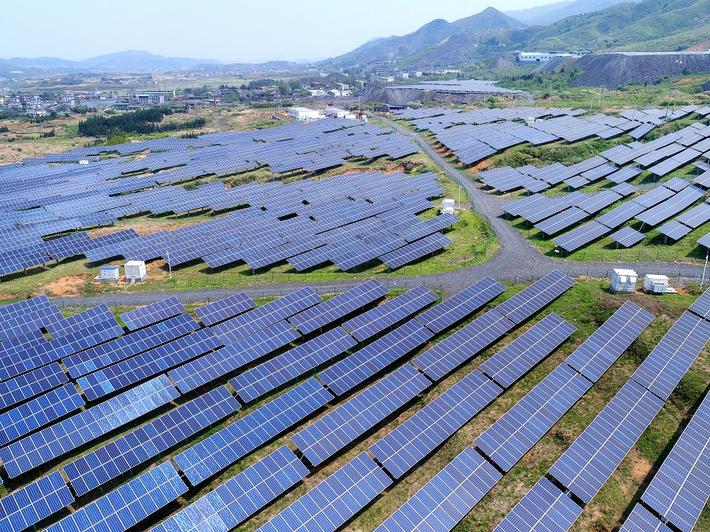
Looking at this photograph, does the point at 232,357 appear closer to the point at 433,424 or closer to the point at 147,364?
the point at 147,364

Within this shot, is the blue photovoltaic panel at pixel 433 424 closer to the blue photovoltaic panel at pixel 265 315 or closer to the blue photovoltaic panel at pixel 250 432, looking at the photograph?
→ the blue photovoltaic panel at pixel 250 432

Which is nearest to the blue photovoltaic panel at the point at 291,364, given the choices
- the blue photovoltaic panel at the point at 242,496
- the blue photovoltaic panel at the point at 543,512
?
the blue photovoltaic panel at the point at 242,496

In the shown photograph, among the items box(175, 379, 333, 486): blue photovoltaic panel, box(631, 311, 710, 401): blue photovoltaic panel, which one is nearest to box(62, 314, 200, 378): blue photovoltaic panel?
box(175, 379, 333, 486): blue photovoltaic panel

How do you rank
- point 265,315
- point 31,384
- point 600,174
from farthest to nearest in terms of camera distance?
1. point 600,174
2. point 265,315
3. point 31,384

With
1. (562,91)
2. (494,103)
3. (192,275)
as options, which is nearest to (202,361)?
(192,275)

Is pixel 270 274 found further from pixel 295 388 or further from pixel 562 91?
pixel 562 91

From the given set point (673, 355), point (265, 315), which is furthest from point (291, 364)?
point (673, 355)

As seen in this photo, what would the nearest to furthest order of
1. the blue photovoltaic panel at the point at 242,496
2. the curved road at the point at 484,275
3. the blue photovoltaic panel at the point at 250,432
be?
1. the blue photovoltaic panel at the point at 242,496
2. the blue photovoltaic panel at the point at 250,432
3. the curved road at the point at 484,275
